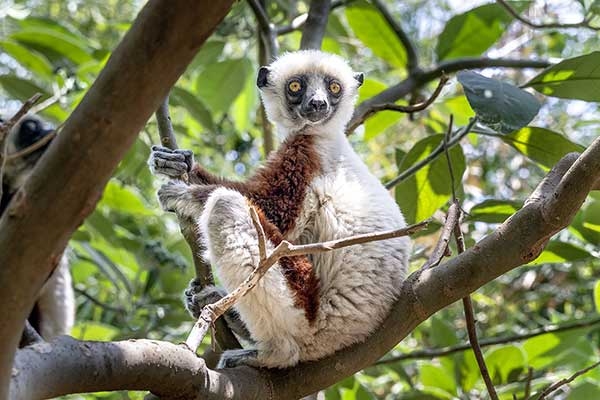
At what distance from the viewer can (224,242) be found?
3795mm

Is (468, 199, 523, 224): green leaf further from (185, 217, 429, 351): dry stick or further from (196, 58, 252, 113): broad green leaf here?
(196, 58, 252, 113): broad green leaf

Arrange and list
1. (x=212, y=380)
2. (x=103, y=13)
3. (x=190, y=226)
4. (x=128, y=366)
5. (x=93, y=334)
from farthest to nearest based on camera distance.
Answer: (x=103, y=13)
(x=93, y=334)
(x=190, y=226)
(x=212, y=380)
(x=128, y=366)

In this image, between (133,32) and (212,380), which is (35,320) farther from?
(133,32)

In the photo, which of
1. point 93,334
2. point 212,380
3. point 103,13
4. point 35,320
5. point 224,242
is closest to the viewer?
point 212,380

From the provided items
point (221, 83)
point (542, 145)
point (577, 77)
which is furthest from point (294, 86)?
point (577, 77)

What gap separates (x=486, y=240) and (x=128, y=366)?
1.48m

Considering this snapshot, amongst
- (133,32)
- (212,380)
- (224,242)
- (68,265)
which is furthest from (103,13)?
(133,32)

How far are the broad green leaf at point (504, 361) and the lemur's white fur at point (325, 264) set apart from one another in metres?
1.05

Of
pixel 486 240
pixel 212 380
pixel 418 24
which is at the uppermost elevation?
pixel 418 24

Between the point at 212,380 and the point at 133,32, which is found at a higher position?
the point at 133,32

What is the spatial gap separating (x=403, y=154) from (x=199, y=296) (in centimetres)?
195

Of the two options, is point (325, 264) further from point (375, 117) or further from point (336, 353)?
point (375, 117)

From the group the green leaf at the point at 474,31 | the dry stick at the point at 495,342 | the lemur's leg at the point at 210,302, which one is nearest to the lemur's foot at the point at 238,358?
the lemur's leg at the point at 210,302

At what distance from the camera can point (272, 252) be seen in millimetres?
2623
